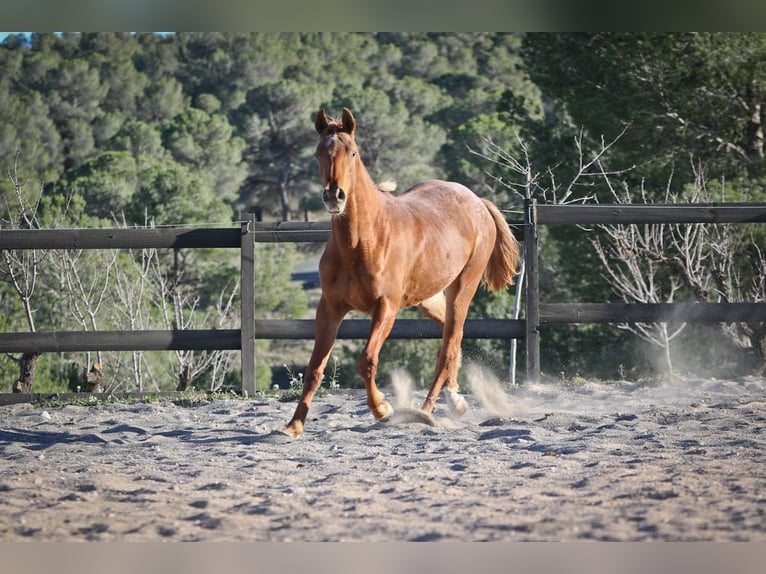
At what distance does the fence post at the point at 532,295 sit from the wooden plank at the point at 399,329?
0.08m

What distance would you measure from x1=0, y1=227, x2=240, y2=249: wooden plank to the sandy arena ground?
1178 mm

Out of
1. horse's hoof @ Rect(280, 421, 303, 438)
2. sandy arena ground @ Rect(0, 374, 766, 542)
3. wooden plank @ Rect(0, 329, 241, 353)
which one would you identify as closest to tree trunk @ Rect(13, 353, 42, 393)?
wooden plank @ Rect(0, 329, 241, 353)

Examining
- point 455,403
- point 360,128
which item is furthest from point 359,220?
point 360,128

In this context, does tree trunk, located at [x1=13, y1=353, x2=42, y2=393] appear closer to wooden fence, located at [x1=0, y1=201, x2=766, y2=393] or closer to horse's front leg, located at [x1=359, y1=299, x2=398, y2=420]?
wooden fence, located at [x1=0, y1=201, x2=766, y2=393]

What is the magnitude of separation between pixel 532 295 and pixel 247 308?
7.00ft

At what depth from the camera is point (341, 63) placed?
42.7m

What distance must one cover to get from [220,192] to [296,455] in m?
26.2

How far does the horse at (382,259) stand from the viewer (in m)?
4.75

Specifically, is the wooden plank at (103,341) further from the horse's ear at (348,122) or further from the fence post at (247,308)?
the horse's ear at (348,122)

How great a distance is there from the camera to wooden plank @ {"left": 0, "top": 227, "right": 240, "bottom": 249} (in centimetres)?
Answer: 646

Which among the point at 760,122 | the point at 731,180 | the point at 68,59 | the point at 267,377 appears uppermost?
the point at 68,59

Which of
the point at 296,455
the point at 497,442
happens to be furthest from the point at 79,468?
the point at 497,442
